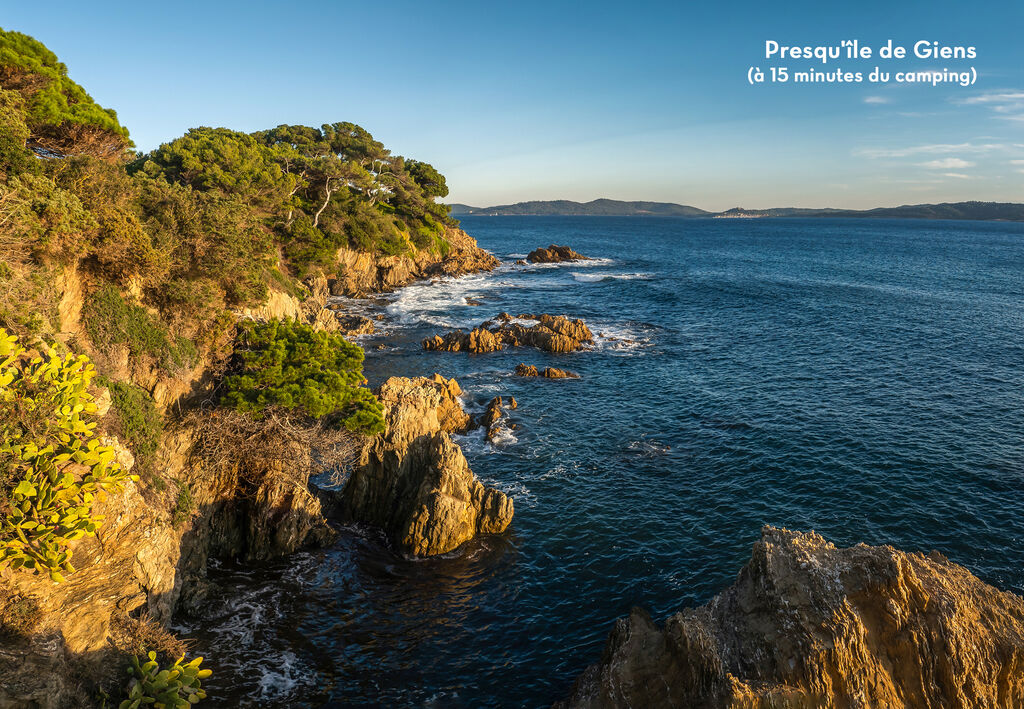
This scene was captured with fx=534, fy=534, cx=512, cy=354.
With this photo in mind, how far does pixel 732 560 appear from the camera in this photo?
2431 cm

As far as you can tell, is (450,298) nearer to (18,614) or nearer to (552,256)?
(552,256)

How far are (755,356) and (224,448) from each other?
48.2 m

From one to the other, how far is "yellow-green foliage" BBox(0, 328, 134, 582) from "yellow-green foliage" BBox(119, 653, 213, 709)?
336 centimetres

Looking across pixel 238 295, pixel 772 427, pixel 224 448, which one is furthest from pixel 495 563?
pixel 772 427

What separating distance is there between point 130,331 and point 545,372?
31966mm

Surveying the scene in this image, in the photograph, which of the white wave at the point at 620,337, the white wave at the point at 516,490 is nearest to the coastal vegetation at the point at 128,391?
the white wave at the point at 516,490

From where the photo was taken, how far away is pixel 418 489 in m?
26.5

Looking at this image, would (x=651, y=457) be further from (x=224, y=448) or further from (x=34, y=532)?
(x=34, y=532)

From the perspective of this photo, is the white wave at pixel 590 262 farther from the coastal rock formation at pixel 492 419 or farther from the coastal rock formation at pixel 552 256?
the coastal rock formation at pixel 492 419

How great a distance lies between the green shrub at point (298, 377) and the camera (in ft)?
77.6

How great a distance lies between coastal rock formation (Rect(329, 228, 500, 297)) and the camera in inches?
3054

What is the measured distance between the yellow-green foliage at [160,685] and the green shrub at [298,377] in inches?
417

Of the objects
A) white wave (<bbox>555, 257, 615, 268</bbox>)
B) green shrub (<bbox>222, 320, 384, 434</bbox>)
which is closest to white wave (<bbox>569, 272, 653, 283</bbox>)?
white wave (<bbox>555, 257, 615, 268</bbox>)

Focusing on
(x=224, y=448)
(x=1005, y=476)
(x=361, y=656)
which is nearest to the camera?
(x=361, y=656)
